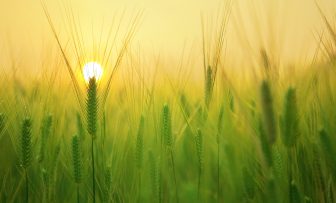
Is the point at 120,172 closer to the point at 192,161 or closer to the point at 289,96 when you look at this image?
the point at 192,161

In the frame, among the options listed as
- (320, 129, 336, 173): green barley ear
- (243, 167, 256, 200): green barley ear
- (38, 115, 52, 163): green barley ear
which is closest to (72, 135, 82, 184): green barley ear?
(38, 115, 52, 163): green barley ear

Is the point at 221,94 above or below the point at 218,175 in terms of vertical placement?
above

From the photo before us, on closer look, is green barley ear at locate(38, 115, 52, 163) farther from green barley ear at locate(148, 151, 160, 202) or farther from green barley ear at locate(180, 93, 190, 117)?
green barley ear at locate(180, 93, 190, 117)

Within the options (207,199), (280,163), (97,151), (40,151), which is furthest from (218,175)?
(40,151)

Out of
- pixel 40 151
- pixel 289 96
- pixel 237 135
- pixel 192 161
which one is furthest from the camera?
pixel 192 161

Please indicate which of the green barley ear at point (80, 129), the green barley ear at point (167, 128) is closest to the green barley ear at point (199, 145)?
the green barley ear at point (167, 128)

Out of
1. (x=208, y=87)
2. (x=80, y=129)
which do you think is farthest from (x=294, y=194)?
(x=80, y=129)
